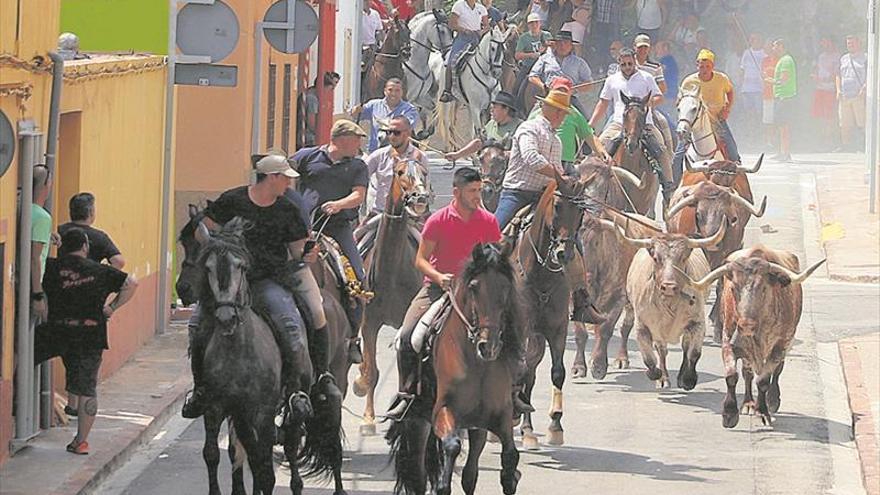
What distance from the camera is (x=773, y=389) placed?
1816 centimetres

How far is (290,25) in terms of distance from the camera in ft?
70.6

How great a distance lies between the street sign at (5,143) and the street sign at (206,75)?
7.01 metres

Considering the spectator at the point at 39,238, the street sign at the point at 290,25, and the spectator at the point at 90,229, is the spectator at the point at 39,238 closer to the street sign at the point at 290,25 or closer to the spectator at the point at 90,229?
the spectator at the point at 90,229

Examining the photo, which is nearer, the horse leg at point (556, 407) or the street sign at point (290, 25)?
the horse leg at point (556, 407)

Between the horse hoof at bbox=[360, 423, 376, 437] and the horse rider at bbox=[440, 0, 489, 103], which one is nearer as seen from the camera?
the horse hoof at bbox=[360, 423, 376, 437]

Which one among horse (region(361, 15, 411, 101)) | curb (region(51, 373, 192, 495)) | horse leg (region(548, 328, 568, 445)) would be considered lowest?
curb (region(51, 373, 192, 495))

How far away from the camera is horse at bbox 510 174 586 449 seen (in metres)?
16.8

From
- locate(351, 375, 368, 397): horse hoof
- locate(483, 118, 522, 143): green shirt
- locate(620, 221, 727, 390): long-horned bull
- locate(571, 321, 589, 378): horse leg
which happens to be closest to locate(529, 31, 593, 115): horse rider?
locate(483, 118, 522, 143): green shirt

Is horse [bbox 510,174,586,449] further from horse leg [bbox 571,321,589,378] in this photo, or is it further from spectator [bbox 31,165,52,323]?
spectator [bbox 31,165,52,323]

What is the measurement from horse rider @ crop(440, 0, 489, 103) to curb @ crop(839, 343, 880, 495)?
15571mm

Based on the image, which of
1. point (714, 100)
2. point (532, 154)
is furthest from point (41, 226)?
point (714, 100)

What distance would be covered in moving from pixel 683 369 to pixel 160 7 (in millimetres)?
7201

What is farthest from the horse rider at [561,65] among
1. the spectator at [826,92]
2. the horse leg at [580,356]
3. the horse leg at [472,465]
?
the horse leg at [472,465]

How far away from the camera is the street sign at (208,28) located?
20.8 m
